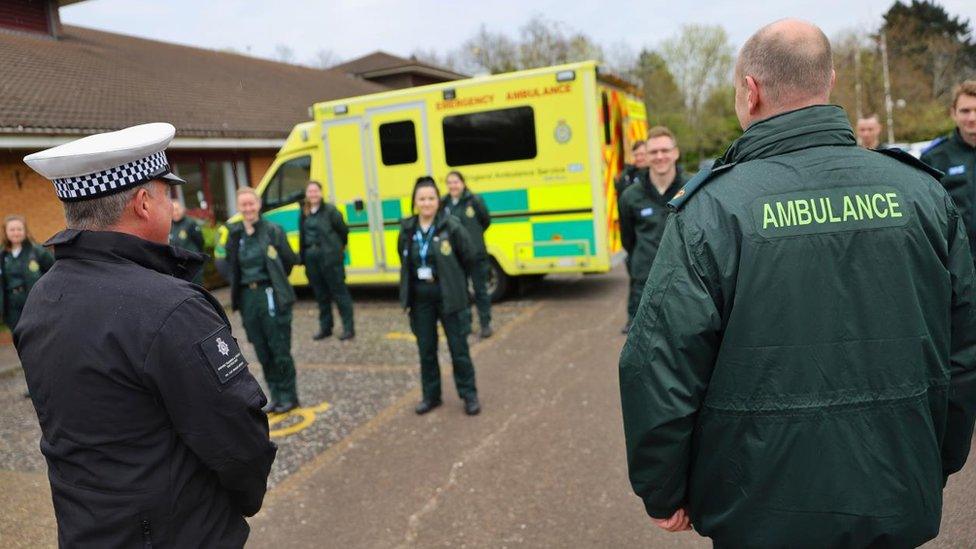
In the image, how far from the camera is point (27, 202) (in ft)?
33.9

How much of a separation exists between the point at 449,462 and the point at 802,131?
11.1 feet

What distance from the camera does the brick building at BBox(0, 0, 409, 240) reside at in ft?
34.3

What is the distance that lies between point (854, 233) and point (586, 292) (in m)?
8.34

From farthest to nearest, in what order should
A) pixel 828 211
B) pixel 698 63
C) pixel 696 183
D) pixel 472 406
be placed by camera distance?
pixel 698 63, pixel 472 406, pixel 696 183, pixel 828 211

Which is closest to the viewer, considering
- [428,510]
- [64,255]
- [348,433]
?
[64,255]

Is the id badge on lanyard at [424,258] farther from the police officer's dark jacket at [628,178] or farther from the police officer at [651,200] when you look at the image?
the police officer's dark jacket at [628,178]

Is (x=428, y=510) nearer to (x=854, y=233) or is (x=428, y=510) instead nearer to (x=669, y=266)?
(x=669, y=266)

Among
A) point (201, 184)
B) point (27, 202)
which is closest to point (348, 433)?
point (27, 202)

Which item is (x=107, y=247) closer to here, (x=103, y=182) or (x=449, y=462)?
(x=103, y=182)

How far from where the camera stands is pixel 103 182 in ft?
6.10

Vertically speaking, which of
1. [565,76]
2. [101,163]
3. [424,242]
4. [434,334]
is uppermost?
[565,76]

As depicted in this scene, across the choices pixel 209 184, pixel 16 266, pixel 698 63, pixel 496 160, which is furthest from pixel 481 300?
pixel 698 63

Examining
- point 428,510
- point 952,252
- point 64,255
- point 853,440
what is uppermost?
point 64,255

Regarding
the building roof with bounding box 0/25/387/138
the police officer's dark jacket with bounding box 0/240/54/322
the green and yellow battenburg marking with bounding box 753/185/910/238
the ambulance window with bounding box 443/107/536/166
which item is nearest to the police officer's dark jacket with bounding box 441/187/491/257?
the ambulance window with bounding box 443/107/536/166
